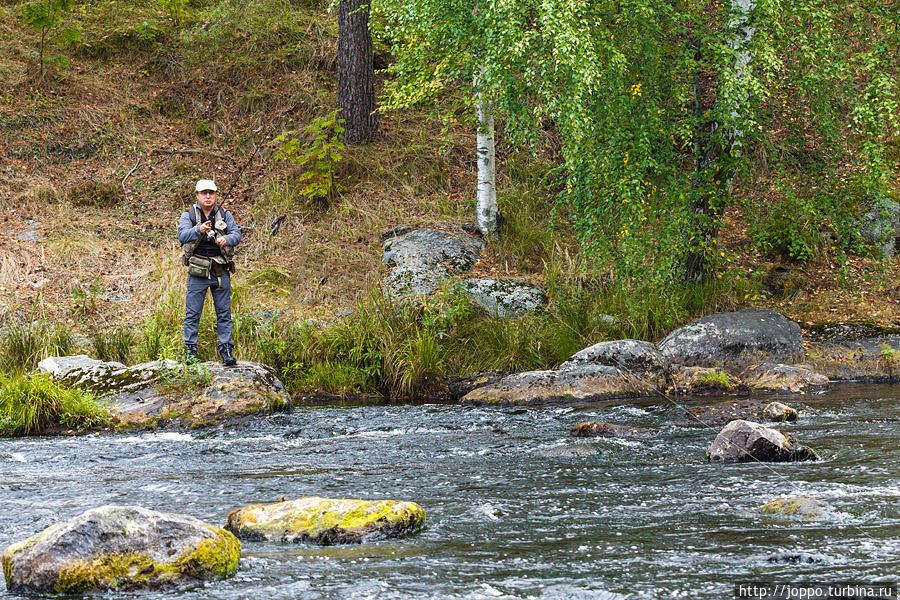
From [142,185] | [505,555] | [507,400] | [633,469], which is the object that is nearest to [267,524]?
[505,555]

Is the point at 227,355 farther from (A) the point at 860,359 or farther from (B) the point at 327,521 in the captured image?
(A) the point at 860,359

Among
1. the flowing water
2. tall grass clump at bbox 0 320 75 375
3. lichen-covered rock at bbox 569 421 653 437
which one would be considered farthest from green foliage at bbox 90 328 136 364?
lichen-covered rock at bbox 569 421 653 437

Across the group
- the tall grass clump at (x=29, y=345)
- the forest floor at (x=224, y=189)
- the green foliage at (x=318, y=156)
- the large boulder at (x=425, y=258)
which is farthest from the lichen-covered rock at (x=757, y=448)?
the green foliage at (x=318, y=156)

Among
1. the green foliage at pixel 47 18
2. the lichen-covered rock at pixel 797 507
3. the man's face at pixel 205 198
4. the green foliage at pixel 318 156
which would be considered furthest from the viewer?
the green foliage at pixel 47 18

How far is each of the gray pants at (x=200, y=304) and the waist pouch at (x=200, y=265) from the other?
0.11 m

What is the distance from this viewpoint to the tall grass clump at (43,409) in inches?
350

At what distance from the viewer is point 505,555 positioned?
4484 mm

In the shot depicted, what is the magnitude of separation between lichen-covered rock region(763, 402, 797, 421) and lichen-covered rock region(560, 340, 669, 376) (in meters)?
2.23

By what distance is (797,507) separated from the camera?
5016 millimetres

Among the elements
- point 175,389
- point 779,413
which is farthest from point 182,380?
point 779,413

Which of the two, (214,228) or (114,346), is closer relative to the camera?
(214,228)

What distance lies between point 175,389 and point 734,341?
6.50 meters

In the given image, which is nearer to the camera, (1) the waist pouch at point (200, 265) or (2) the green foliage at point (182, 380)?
(2) the green foliage at point (182, 380)

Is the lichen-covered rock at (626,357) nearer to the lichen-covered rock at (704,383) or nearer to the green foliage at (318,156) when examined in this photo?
the lichen-covered rock at (704,383)
